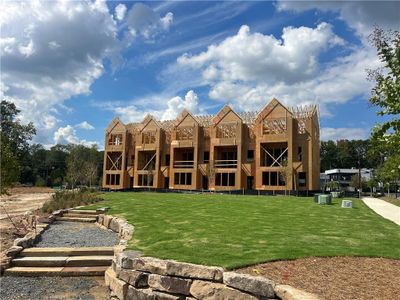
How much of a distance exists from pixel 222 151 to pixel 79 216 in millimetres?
36642

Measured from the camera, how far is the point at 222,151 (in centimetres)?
5519

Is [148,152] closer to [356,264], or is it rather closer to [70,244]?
[70,244]

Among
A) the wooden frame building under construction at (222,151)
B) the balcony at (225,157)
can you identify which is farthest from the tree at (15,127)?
the balcony at (225,157)

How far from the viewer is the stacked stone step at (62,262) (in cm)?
1095

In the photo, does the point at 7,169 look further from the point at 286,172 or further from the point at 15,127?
the point at 15,127

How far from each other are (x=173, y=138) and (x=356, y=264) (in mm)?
50161

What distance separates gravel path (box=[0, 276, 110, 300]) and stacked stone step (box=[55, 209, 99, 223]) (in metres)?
8.85

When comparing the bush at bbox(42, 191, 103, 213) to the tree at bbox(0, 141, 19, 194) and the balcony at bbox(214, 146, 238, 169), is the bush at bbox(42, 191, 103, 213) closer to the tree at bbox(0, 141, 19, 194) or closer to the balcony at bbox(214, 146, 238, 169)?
the tree at bbox(0, 141, 19, 194)

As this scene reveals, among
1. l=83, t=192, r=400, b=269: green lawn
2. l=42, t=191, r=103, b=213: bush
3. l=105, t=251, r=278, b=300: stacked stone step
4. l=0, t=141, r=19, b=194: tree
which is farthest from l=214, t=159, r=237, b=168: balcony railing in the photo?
l=105, t=251, r=278, b=300: stacked stone step

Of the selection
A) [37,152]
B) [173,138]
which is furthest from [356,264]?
[37,152]

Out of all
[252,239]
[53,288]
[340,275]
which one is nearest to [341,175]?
[252,239]

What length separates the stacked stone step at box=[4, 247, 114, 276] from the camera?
1095 centimetres

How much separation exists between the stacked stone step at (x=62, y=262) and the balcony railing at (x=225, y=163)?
133 feet

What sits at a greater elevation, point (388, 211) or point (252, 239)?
point (388, 211)
